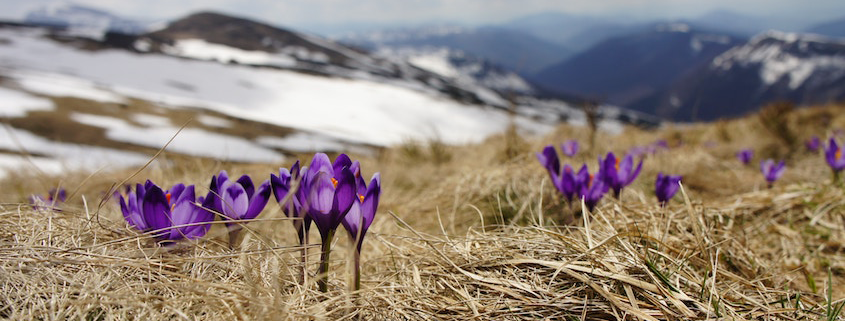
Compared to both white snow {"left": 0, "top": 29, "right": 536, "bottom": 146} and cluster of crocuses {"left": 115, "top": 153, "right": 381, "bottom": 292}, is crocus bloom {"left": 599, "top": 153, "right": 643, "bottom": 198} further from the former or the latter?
white snow {"left": 0, "top": 29, "right": 536, "bottom": 146}

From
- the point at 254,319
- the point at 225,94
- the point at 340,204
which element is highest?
the point at 340,204


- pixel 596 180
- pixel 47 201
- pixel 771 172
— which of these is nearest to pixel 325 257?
pixel 596 180

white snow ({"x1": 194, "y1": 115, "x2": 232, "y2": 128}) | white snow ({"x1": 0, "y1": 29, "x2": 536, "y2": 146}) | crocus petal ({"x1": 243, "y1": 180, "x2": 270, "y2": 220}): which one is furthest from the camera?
white snow ({"x1": 0, "y1": 29, "x2": 536, "y2": 146})

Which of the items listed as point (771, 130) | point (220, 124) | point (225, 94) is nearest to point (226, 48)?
point (225, 94)

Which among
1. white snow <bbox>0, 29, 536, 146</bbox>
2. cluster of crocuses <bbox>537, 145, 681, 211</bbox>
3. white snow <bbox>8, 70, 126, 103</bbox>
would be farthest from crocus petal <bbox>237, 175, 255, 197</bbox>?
white snow <bbox>8, 70, 126, 103</bbox>

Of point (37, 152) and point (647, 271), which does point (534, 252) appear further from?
point (37, 152)

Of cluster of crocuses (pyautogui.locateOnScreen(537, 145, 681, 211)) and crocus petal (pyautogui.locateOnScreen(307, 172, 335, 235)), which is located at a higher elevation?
crocus petal (pyautogui.locateOnScreen(307, 172, 335, 235))
